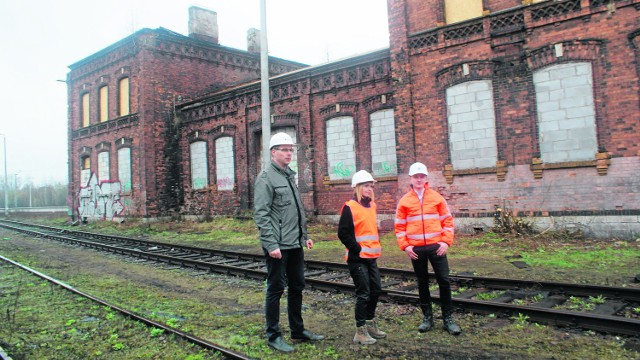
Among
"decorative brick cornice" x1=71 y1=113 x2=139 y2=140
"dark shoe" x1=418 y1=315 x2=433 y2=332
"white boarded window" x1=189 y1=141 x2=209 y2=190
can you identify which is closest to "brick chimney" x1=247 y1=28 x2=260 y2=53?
"white boarded window" x1=189 y1=141 x2=209 y2=190

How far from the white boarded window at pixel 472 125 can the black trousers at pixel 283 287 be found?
29.3ft

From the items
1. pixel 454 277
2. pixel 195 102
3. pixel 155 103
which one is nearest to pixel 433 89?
pixel 454 277

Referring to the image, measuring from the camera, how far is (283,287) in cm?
462

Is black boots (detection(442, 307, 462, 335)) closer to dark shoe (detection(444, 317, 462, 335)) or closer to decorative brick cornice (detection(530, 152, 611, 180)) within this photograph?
dark shoe (detection(444, 317, 462, 335))

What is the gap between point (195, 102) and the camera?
22.8 m

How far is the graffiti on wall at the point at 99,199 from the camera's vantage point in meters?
25.3

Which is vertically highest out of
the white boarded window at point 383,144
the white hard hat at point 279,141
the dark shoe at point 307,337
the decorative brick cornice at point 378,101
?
the decorative brick cornice at point 378,101

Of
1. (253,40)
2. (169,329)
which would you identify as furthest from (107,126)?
(169,329)

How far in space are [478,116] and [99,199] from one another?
23205 millimetres

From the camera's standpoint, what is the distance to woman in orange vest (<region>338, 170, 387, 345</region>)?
4.57 meters

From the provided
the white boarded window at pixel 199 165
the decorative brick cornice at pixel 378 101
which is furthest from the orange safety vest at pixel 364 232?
the white boarded window at pixel 199 165

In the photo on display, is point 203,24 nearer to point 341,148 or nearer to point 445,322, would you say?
point 341,148

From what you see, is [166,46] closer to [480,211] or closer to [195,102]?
[195,102]

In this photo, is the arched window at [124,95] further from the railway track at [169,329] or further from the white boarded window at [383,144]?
the railway track at [169,329]
